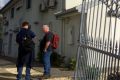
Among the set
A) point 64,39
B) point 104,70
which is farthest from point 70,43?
point 104,70

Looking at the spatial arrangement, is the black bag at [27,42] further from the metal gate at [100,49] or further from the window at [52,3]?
the window at [52,3]

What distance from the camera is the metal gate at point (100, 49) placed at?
5.60m

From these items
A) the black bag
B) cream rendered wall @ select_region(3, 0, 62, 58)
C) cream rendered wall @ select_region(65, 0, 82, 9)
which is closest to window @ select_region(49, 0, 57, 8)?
cream rendered wall @ select_region(3, 0, 62, 58)

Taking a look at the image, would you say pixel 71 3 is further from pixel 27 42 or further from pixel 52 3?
pixel 27 42

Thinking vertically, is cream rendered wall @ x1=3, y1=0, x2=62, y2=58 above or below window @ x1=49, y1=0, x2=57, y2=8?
below

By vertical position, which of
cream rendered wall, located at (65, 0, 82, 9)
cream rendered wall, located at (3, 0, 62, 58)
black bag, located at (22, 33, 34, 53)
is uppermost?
cream rendered wall, located at (65, 0, 82, 9)

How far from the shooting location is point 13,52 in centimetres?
3434

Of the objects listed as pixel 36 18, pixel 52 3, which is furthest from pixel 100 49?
pixel 36 18

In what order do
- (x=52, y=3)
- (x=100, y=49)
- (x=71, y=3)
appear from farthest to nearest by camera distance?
(x=52, y=3) < (x=71, y=3) < (x=100, y=49)

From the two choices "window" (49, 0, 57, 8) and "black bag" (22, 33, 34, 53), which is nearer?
"black bag" (22, 33, 34, 53)

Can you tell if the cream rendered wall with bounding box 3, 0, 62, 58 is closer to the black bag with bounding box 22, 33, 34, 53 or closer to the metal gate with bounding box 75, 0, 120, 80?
the black bag with bounding box 22, 33, 34, 53

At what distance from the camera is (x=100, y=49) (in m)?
6.24

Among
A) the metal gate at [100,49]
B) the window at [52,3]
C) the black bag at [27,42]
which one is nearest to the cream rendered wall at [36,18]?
the window at [52,3]

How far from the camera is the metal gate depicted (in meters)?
5.60
